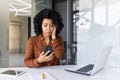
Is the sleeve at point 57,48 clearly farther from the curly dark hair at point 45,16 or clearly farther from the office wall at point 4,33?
the office wall at point 4,33

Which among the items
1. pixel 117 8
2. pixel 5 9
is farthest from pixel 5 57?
pixel 117 8

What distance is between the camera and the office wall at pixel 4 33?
4137 millimetres

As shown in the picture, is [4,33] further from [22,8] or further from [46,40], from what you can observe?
[46,40]

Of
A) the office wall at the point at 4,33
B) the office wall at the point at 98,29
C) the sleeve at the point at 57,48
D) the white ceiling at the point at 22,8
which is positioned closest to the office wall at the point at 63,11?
the office wall at the point at 98,29

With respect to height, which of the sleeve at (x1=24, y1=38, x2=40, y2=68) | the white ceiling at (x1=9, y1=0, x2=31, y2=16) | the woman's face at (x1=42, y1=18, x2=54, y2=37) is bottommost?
the sleeve at (x1=24, y1=38, x2=40, y2=68)

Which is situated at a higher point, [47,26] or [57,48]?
[47,26]

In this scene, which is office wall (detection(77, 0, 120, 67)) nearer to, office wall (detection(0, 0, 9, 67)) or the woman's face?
office wall (detection(0, 0, 9, 67))

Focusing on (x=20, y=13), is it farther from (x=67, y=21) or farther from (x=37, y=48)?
(x=37, y=48)

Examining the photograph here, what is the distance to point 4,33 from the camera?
13.7 ft

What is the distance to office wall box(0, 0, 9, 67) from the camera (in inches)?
163

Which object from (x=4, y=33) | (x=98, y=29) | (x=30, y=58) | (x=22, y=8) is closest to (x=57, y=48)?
(x=30, y=58)

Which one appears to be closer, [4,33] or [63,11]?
[4,33]

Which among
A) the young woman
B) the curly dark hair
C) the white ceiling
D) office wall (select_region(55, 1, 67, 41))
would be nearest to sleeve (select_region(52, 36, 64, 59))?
the young woman

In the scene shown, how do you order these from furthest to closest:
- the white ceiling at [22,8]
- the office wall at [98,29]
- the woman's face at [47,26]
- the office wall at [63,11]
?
the white ceiling at [22,8], the office wall at [63,11], the office wall at [98,29], the woman's face at [47,26]
